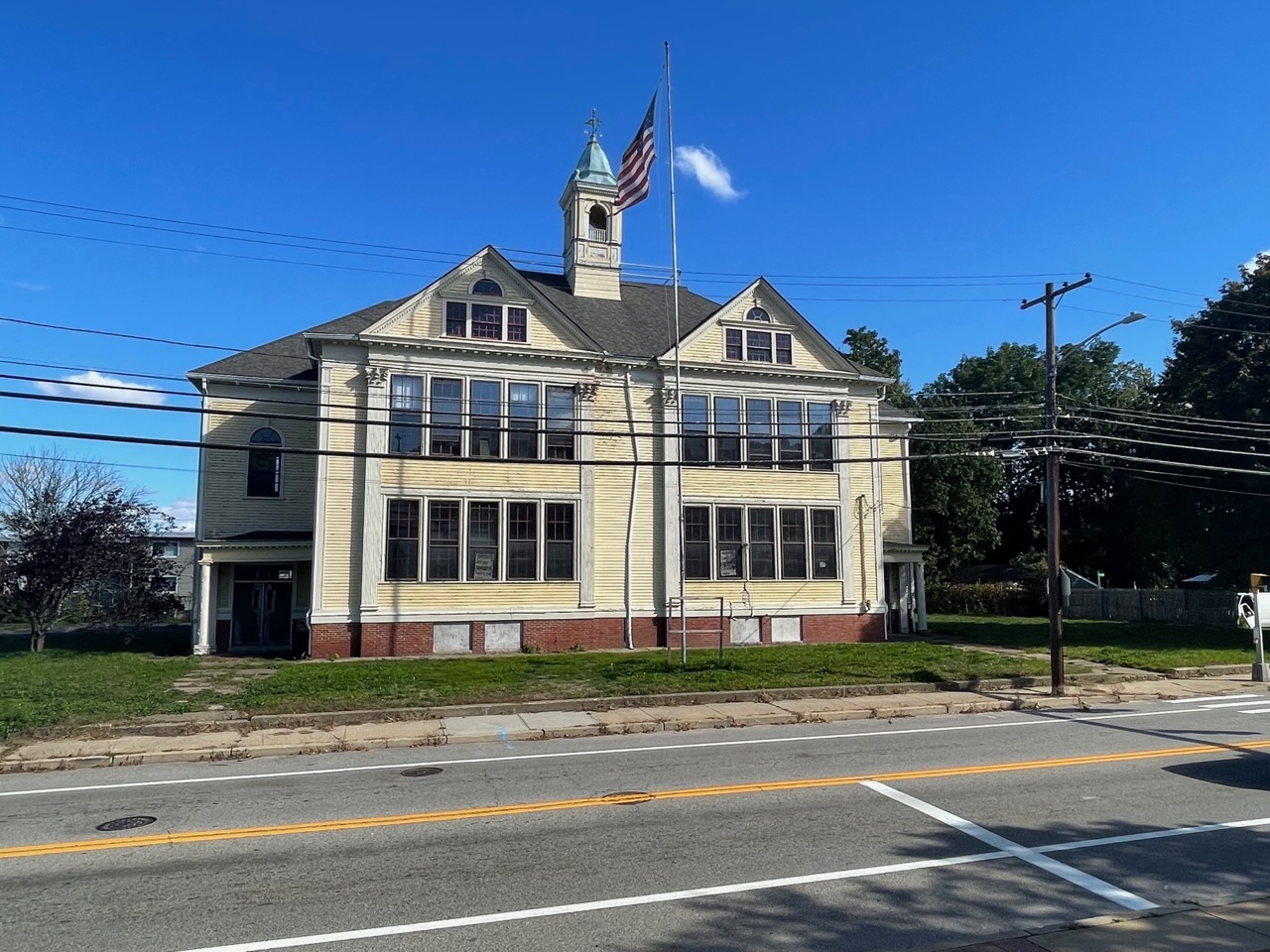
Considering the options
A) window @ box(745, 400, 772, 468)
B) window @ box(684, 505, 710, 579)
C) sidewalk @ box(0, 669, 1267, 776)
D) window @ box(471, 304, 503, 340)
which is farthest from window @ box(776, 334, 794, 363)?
sidewalk @ box(0, 669, 1267, 776)

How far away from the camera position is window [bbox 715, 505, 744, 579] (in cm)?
2759

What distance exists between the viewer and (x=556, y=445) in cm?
2638

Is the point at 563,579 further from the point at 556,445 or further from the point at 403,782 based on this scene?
the point at 403,782

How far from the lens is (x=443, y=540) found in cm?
2517

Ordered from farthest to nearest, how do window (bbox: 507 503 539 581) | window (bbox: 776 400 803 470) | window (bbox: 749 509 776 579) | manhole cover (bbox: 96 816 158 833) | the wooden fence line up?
the wooden fence
window (bbox: 776 400 803 470)
window (bbox: 749 509 776 579)
window (bbox: 507 503 539 581)
manhole cover (bbox: 96 816 158 833)

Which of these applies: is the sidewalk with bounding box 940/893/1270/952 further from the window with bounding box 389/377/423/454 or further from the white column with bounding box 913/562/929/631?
the white column with bounding box 913/562/929/631

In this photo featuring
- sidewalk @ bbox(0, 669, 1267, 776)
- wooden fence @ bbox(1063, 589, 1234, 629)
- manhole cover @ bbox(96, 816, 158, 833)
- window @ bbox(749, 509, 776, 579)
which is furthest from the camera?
wooden fence @ bbox(1063, 589, 1234, 629)

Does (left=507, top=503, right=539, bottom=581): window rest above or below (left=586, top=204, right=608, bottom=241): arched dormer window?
below

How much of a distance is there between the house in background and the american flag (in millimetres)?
4266

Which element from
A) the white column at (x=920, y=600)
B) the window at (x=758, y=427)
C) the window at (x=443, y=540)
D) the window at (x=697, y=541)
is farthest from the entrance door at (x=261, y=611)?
the white column at (x=920, y=600)

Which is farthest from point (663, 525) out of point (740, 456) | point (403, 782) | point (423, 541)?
point (403, 782)

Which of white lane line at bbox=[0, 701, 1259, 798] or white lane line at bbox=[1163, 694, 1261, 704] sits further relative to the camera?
white lane line at bbox=[1163, 694, 1261, 704]

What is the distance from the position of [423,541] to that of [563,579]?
4237 mm

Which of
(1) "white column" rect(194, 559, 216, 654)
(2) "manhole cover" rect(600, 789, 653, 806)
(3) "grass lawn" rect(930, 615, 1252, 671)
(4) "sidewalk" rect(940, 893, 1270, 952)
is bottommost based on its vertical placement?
(3) "grass lawn" rect(930, 615, 1252, 671)
